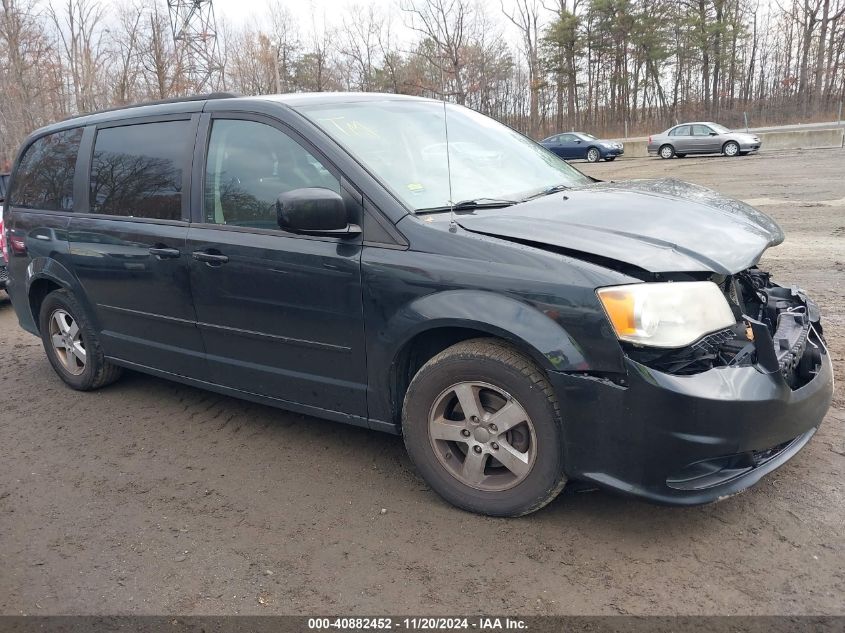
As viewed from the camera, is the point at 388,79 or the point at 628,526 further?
the point at 388,79

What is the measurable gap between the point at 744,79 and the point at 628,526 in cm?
5790

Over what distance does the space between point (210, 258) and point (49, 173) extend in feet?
6.84

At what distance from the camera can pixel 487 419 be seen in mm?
2881

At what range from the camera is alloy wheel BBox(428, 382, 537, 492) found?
111 inches

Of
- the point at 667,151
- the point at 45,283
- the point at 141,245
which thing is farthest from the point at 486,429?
the point at 667,151

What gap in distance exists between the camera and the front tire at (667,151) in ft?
92.2

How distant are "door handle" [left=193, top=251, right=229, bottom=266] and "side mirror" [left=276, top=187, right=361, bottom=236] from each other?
0.62 metres

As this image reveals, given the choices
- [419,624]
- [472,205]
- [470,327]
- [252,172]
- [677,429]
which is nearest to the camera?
[419,624]

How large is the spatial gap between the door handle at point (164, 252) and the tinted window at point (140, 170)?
0.61 ft

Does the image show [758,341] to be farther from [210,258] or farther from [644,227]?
[210,258]

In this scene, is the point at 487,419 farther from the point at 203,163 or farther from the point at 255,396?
the point at 203,163

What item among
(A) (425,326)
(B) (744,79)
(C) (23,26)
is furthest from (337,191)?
(B) (744,79)

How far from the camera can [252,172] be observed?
3539 mm

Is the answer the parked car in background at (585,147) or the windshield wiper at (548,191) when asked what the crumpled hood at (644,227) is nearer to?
the windshield wiper at (548,191)
